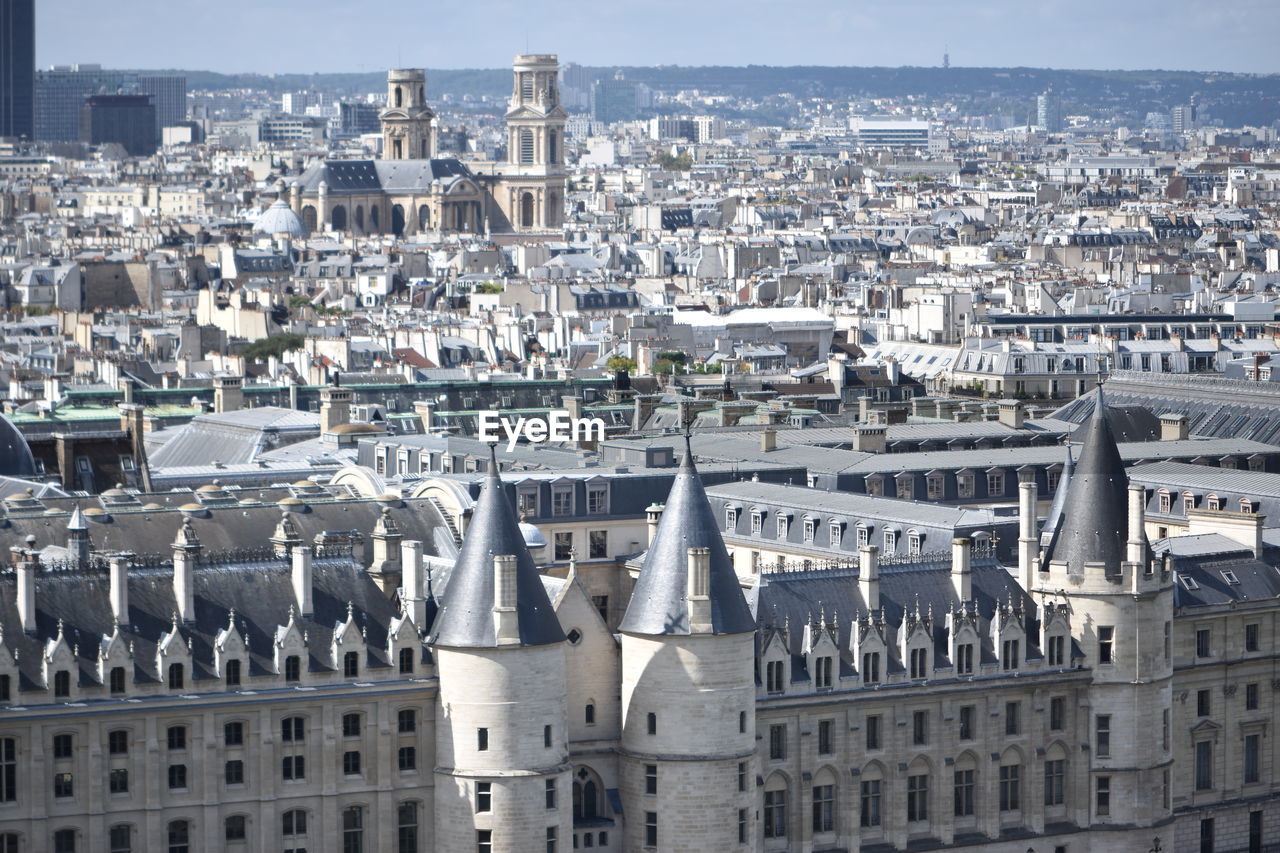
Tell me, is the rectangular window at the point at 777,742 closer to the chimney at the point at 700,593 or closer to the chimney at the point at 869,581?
the chimney at the point at 869,581

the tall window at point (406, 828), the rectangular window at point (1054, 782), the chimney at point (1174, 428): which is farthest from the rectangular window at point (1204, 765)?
the chimney at point (1174, 428)

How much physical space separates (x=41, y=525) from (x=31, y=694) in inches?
616

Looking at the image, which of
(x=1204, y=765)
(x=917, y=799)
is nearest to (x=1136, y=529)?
(x=917, y=799)

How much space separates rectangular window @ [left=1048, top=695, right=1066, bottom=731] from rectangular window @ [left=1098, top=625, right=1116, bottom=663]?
1228mm

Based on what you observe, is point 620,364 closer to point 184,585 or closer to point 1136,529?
point 1136,529

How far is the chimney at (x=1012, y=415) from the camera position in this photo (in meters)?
116

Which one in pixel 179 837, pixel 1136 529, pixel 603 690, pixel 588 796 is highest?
pixel 1136 529

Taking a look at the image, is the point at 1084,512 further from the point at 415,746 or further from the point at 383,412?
the point at 383,412

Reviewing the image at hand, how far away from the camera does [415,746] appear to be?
70.7 meters

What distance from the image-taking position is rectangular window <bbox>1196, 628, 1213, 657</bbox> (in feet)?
274

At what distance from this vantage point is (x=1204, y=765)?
83625 millimetres

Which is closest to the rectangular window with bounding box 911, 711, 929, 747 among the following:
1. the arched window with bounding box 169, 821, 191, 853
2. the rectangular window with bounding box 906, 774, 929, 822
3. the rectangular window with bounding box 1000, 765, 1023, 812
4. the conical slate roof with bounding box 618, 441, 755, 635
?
the rectangular window with bounding box 906, 774, 929, 822

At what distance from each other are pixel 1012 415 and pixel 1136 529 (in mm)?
38166

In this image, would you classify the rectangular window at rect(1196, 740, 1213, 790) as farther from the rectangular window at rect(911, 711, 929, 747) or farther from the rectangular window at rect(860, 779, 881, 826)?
the rectangular window at rect(860, 779, 881, 826)
